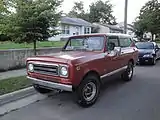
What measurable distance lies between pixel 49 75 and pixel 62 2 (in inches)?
170

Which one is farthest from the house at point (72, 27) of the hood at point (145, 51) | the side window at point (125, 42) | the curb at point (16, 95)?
the curb at point (16, 95)

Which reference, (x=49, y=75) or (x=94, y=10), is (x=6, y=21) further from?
(x=94, y=10)

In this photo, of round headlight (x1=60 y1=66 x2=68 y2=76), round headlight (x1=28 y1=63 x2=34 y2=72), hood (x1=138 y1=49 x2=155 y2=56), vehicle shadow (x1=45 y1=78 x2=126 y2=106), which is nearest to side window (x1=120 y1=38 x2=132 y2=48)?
vehicle shadow (x1=45 y1=78 x2=126 y2=106)

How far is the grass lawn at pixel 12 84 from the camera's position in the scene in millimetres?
6093

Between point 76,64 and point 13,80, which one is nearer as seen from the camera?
point 76,64

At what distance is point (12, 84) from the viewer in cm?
671

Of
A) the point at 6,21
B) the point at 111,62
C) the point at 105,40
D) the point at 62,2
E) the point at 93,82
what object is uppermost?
the point at 62,2

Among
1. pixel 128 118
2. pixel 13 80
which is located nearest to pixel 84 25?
pixel 13 80

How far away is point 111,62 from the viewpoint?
20.7ft

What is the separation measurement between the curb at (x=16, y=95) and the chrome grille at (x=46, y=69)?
41.5 inches

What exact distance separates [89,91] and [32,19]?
3.84 meters

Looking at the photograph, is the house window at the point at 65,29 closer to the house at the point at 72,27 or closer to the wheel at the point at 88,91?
the house at the point at 72,27

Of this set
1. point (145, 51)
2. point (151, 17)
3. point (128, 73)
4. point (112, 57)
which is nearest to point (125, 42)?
point (128, 73)

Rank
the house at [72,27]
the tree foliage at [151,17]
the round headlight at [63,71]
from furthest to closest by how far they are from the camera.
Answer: the tree foliage at [151,17]
the house at [72,27]
the round headlight at [63,71]
